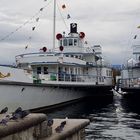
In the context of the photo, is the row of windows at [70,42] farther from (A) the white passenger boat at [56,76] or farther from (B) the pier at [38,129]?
(B) the pier at [38,129]

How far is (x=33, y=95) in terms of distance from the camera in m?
25.1

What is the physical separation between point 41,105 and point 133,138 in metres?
11.1

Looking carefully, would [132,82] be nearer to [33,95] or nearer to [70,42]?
[70,42]

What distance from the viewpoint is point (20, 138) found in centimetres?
618

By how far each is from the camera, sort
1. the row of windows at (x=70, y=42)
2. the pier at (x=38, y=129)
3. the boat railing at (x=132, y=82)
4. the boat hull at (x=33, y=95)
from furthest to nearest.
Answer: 1. the row of windows at (x=70, y=42)
2. the boat railing at (x=132, y=82)
3. the boat hull at (x=33, y=95)
4. the pier at (x=38, y=129)

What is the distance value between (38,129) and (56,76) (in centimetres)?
2323

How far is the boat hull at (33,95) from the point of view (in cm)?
2206

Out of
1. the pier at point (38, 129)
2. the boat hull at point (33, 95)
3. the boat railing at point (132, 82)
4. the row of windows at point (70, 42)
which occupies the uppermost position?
the row of windows at point (70, 42)

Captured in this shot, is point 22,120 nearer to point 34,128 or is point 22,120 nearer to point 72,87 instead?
point 34,128

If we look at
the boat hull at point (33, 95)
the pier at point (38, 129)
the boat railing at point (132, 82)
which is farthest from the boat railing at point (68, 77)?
the pier at point (38, 129)

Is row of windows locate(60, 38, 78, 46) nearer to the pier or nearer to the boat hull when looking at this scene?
the boat hull

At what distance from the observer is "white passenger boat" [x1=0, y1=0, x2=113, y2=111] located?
2294 cm

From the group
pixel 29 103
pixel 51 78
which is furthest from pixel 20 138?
pixel 51 78

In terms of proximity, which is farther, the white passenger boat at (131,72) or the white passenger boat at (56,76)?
the white passenger boat at (131,72)
